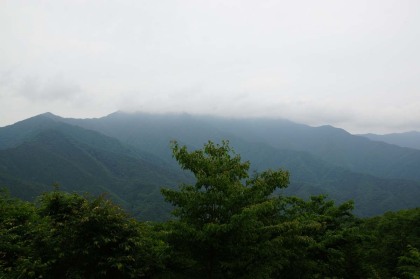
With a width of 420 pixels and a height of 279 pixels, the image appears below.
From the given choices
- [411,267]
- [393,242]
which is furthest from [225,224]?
[393,242]

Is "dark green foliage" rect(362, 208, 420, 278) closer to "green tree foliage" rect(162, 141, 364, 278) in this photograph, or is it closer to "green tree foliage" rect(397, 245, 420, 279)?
"green tree foliage" rect(397, 245, 420, 279)

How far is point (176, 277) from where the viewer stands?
12.4 metres

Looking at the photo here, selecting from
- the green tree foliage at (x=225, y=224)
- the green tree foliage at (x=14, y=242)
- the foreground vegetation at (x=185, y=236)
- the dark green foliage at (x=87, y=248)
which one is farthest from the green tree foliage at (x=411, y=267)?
the green tree foliage at (x=14, y=242)

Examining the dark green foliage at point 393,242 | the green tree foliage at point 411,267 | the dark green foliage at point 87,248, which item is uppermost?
the dark green foliage at point 87,248

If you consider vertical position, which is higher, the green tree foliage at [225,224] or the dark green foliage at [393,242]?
the green tree foliage at [225,224]

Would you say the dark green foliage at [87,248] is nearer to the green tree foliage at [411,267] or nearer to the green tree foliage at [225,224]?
the green tree foliage at [225,224]

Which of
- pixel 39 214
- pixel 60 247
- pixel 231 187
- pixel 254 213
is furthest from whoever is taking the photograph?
pixel 39 214

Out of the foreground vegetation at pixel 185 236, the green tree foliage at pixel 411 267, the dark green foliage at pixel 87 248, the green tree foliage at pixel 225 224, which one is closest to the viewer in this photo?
the green tree foliage at pixel 225 224

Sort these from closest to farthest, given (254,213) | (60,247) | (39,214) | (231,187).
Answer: (254,213)
(231,187)
(60,247)
(39,214)

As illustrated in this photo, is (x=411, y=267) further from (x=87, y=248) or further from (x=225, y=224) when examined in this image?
(x=87, y=248)

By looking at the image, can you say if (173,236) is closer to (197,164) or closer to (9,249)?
(197,164)

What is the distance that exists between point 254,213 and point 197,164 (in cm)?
295

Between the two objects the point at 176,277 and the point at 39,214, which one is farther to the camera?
the point at 39,214

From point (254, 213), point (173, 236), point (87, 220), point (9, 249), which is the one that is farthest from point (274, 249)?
point (9, 249)
